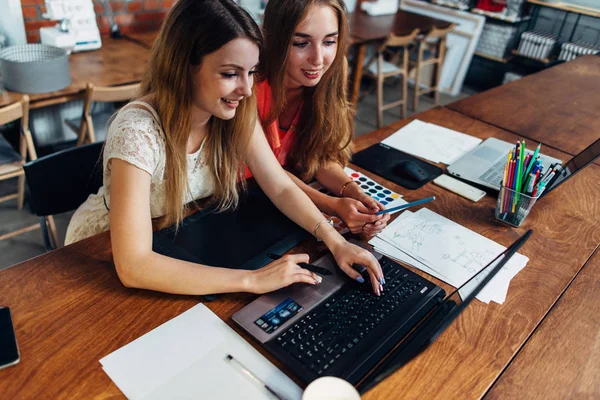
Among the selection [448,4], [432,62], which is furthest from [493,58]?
[432,62]

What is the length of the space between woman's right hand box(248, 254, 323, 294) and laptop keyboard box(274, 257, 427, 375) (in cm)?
7

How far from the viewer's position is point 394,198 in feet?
4.45

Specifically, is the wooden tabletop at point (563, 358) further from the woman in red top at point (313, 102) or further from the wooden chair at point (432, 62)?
the wooden chair at point (432, 62)

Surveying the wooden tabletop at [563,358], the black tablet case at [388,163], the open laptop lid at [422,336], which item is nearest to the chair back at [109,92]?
the black tablet case at [388,163]

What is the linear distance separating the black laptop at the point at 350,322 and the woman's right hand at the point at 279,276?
2 cm

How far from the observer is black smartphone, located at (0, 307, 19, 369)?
29.9 inches

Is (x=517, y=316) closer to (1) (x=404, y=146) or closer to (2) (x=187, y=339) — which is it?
(2) (x=187, y=339)

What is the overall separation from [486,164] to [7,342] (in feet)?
4.64

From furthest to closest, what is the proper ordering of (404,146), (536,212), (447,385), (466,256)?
(404,146) → (536,212) → (466,256) → (447,385)

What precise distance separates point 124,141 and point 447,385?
81cm

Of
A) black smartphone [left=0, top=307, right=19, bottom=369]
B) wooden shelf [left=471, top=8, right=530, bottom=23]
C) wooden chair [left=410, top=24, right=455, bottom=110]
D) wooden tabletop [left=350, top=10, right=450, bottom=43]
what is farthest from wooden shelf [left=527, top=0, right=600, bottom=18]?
black smartphone [left=0, top=307, right=19, bottom=369]

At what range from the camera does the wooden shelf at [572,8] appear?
157 inches

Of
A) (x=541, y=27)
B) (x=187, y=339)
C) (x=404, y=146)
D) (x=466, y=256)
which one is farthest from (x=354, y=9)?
(x=187, y=339)

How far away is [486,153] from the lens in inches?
63.9
